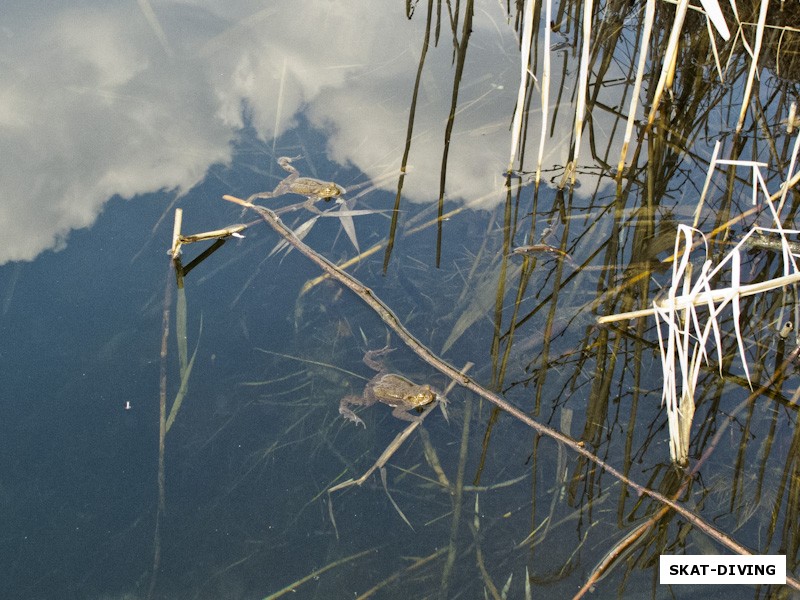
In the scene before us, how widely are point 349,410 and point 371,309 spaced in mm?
507

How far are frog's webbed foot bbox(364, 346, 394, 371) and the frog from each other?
93 cm

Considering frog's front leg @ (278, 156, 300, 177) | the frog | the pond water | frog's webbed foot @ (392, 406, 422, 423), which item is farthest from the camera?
frog's front leg @ (278, 156, 300, 177)

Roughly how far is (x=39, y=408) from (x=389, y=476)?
1294 mm

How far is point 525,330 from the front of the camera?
9.61 feet

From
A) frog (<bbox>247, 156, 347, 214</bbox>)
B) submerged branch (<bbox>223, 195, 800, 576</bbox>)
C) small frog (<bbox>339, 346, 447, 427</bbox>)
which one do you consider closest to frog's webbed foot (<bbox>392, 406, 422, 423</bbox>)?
small frog (<bbox>339, 346, 447, 427</bbox>)

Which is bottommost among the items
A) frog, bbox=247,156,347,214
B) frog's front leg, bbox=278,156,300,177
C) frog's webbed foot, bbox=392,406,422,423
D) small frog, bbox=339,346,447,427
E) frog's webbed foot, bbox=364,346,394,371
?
frog's webbed foot, bbox=392,406,422,423

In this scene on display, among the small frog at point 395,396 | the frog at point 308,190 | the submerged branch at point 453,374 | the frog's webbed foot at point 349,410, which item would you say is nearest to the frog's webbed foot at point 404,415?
the small frog at point 395,396

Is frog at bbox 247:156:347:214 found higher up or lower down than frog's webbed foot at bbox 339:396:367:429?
higher up

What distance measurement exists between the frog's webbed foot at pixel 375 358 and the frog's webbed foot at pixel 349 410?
15 cm

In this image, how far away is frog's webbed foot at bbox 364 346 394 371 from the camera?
2.75 meters

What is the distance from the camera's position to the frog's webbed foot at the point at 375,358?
9.02 feet

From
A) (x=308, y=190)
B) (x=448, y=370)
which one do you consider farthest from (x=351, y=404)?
(x=308, y=190)

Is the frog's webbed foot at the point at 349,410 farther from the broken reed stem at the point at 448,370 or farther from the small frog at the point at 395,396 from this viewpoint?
the broken reed stem at the point at 448,370

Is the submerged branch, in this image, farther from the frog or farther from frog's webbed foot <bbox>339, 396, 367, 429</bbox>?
frog's webbed foot <bbox>339, 396, 367, 429</bbox>
